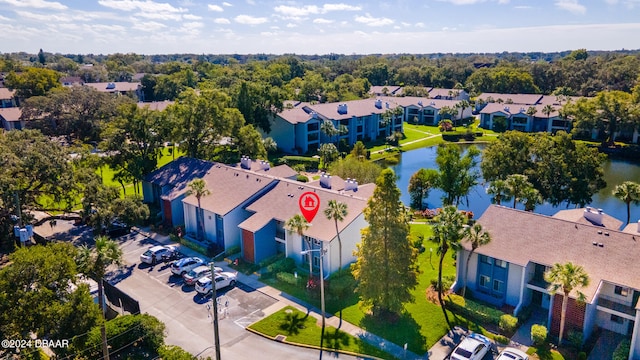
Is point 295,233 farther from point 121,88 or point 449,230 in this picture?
point 121,88

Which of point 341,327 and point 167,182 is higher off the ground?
point 167,182

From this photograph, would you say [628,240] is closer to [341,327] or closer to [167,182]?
[341,327]

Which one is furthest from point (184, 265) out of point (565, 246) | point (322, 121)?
point (322, 121)

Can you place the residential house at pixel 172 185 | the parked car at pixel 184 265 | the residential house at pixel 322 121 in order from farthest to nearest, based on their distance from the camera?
1. the residential house at pixel 322 121
2. the residential house at pixel 172 185
3. the parked car at pixel 184 265

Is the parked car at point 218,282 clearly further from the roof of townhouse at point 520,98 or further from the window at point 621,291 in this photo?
the roof of townhouse at point 520,98

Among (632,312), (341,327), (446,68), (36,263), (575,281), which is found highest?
(446,68)

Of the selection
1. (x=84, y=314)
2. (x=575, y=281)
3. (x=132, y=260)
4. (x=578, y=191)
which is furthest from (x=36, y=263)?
(x=578, y=191)

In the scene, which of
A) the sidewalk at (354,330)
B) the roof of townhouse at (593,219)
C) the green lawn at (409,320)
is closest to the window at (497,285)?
the green lawn at (409,320)
